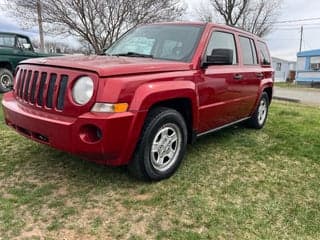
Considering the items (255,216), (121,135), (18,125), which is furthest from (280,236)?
(18,125)

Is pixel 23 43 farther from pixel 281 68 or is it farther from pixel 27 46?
pixel 281 68

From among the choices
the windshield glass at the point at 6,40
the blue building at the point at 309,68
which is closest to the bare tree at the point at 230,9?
the blue building at the point at 309,68

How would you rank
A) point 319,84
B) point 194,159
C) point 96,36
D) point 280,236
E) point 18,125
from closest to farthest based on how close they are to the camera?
point 280,236 → point 18,125 → point 194,159 → point 96,36 → point 319,84

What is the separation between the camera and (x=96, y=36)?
18.3 metres

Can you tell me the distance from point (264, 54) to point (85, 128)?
4.36 metres

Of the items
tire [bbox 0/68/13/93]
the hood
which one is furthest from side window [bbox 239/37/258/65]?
tire [bbox 0/68/13/93]

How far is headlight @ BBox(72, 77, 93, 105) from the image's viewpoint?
10.2 feet

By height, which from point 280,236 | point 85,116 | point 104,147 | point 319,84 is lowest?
point 319,84

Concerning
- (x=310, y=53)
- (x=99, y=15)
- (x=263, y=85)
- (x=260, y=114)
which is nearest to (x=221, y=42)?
(x=263, y=85)

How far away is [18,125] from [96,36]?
1540 cm

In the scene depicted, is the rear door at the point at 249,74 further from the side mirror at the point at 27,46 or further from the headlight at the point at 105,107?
the side mirror at the point at 27,46

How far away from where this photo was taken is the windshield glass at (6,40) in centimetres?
1106

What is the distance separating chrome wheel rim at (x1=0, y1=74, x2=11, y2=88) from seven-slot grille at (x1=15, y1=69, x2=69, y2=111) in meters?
7.36

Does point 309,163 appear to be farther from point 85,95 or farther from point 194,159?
point 85,95
